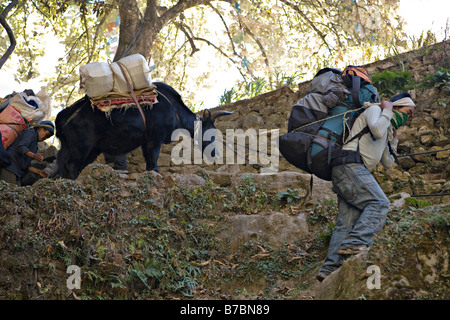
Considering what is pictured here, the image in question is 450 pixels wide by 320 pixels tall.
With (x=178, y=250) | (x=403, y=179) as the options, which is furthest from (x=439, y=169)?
(x=178, y=250)

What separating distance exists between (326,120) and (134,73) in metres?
3.47

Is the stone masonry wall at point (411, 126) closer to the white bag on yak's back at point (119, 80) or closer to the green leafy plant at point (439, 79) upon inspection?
the green leafy plant at point (439, 79)

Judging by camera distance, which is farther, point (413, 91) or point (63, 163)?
point (413, 91)

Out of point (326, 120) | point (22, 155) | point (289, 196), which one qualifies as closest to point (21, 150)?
point (22, 155)

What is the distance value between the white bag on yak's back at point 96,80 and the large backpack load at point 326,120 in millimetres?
3255

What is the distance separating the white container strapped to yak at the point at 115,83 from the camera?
328 inches

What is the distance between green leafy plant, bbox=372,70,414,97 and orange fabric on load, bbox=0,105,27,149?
521 cm

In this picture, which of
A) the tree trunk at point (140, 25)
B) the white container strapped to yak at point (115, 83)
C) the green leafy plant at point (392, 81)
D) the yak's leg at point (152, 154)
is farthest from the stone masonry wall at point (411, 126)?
the tree trunk at point (140, 25)

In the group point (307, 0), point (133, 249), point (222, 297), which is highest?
point (307, 0)

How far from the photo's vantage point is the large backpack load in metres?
5.65

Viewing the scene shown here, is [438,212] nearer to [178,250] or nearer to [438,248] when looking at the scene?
[438,248]

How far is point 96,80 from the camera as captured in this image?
27.2ft

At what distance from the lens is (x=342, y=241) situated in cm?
545

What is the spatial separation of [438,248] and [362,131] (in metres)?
1.33
